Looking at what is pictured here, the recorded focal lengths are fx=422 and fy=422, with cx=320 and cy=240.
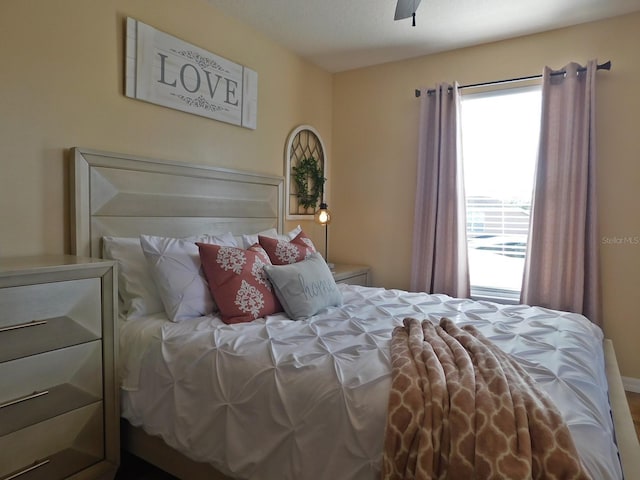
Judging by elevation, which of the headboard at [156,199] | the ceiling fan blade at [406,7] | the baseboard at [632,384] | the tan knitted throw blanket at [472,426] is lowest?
the baseboard at [632,384]

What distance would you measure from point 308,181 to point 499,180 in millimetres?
1546

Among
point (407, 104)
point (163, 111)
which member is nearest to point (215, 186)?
point (163, 111)

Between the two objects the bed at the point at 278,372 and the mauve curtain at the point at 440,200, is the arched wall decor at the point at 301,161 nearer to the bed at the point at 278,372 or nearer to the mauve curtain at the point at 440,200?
the mauve curtain at the point at 440,200

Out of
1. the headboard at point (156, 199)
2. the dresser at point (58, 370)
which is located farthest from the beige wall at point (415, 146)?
the dresser at point (58, 370)

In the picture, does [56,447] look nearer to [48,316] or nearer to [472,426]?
[48,316]

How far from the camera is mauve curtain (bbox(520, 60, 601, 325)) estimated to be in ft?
9.27

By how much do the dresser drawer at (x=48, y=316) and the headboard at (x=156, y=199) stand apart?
0.51m

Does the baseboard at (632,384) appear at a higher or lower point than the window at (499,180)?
lower

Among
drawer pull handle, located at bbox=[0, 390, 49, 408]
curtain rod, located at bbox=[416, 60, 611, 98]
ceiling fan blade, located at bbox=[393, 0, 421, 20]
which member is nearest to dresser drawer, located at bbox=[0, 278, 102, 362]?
drawer pull handle, located at bbox=[0, 390, 49, 408]

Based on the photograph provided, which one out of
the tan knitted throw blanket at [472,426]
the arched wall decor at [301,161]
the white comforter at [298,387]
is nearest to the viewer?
the tan knitted throw blanket at [472,426]

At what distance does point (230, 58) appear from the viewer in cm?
286

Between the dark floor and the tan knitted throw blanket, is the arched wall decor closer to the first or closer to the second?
the dark floor

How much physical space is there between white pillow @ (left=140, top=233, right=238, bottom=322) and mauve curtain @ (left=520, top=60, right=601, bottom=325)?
2.30m

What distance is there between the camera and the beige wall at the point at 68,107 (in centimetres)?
185
